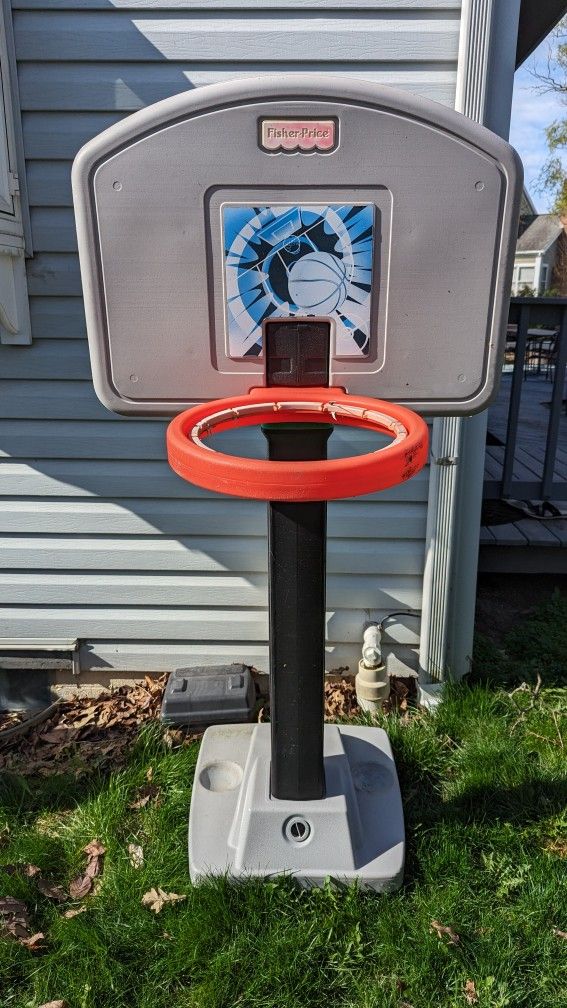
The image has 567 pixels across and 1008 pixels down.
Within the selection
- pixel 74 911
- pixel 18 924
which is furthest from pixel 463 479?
pixel 18 924

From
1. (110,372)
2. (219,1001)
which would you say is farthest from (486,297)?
(219,1001)

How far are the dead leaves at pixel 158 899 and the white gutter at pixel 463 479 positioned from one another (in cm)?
143

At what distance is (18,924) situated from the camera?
2.09 meters

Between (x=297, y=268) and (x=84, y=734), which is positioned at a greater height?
(x=297, y=268)

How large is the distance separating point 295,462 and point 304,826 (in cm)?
126

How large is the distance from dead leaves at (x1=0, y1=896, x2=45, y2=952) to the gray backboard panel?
156cm

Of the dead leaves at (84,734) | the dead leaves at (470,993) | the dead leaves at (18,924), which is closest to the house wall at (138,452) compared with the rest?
the dead leaves at (84,734)

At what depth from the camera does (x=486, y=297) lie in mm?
1682

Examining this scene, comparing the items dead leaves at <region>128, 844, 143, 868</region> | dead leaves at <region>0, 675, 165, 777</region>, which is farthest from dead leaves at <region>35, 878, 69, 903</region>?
dead leaves at <region>0, 675, 165, 777</region>

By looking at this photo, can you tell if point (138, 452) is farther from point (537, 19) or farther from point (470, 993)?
point (537, 19)

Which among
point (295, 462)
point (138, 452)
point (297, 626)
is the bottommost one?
point (297, 626)

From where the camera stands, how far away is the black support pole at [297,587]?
5.63 feet

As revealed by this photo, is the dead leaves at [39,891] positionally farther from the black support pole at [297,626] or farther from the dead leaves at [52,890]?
the black support pole at [297,626]

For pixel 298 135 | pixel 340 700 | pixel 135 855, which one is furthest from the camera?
pixel 340 700
